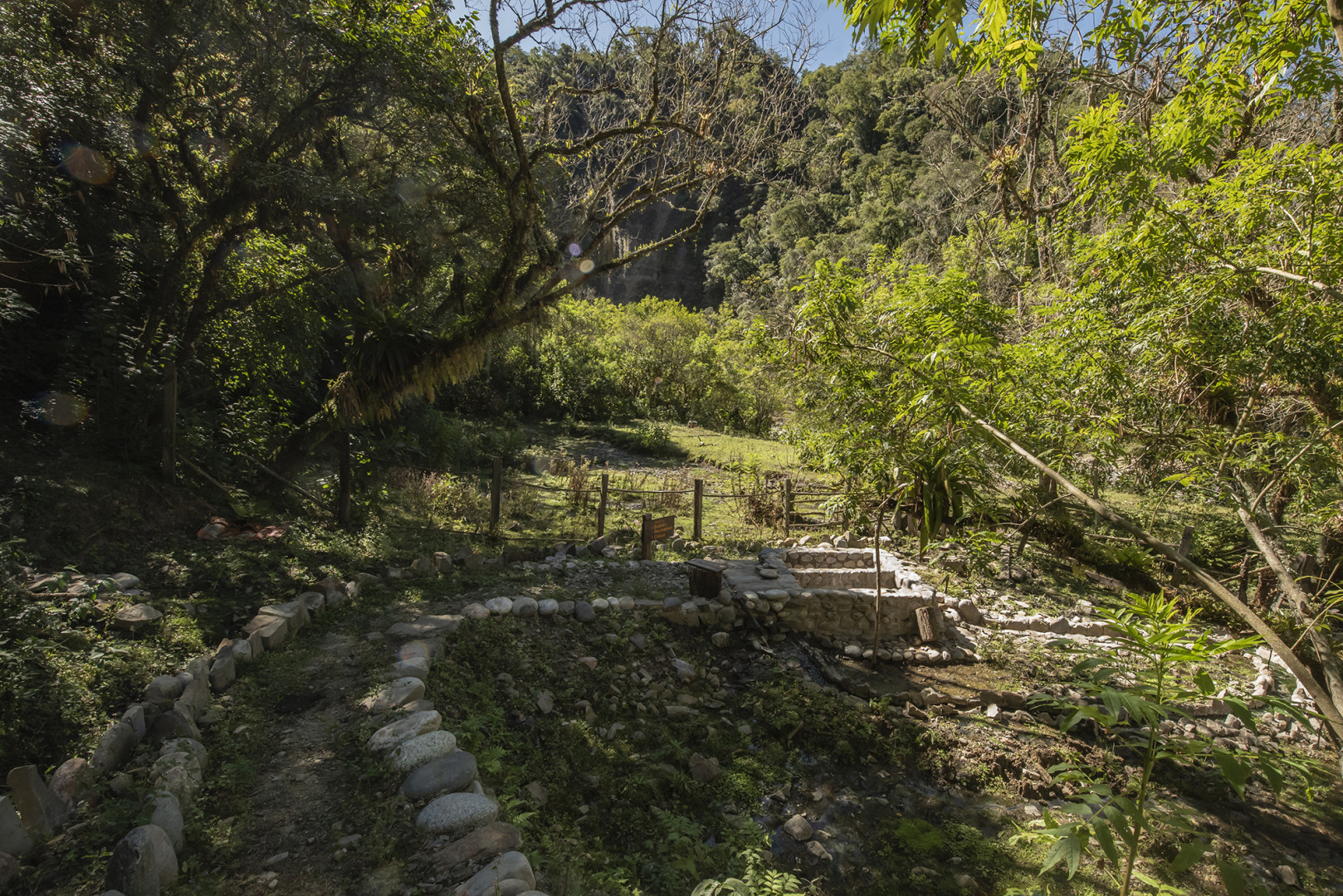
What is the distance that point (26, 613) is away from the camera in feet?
9.99

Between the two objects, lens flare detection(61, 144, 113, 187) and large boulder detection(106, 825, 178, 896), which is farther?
Result: lens flare detection(61, 144, 113, 187)

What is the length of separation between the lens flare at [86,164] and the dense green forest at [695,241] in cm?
2

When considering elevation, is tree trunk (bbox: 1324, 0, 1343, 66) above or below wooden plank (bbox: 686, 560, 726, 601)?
above

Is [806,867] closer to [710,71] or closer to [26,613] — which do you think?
[26,613]

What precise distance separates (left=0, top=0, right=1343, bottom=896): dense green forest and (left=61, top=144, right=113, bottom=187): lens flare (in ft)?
0.08

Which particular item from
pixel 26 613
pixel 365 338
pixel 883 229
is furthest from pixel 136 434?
pixel 883 229

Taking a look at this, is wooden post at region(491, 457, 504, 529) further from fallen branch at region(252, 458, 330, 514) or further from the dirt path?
the dirt path

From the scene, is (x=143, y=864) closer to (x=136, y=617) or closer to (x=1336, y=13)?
(x=136, y=617)

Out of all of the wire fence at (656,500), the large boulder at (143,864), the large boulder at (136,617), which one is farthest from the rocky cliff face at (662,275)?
the large boulder at (143,864)

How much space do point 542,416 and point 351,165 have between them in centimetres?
1376

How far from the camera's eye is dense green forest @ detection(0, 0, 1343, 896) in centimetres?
296

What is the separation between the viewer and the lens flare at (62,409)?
5332mm

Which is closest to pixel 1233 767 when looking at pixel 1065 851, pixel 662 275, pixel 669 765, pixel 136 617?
pixel 1065 851

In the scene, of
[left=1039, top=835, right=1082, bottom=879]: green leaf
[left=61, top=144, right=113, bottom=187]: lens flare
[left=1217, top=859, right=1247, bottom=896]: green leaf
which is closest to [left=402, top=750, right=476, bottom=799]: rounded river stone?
[left=1039, top=835, right=1082, bottom=879]: green leaf
